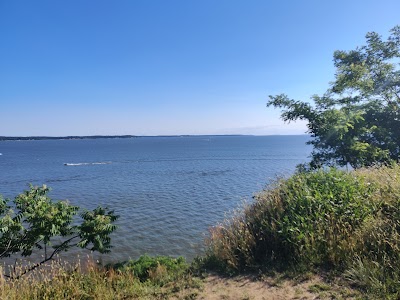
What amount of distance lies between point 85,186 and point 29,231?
91.2 feet

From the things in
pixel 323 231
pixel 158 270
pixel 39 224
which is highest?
pixel 323 231

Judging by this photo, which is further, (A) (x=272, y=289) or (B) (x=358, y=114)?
(B) (x=358, y=114)

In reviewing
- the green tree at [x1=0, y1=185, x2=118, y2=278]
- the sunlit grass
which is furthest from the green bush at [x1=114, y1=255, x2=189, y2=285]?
the green tree at [x1=0, y1=185, x2=118, y2=278]

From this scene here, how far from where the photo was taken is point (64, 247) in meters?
9.47

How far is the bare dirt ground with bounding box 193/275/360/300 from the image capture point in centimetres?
424

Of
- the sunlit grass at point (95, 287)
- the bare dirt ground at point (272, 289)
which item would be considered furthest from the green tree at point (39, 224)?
the bare dirt ground at point (272, 289)

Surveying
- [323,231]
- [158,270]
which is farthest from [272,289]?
[158,270]

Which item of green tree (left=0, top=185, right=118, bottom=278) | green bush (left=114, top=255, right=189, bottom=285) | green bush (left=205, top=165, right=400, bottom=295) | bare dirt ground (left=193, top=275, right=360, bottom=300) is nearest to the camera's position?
bare dirt ground (left=193, top=275, right=360, bottom=300)

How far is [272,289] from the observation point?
15.2ft

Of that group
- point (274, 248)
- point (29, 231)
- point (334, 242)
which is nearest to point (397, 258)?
point (334, 242)

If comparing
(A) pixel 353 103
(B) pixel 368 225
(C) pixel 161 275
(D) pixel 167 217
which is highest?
(A) pixel 353 103

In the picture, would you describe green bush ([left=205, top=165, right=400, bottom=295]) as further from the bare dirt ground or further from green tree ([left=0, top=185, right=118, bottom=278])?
green tree ([left=0, top=185, right=118, bottom=278])

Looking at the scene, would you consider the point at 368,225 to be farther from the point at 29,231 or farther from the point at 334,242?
the point at 29,231

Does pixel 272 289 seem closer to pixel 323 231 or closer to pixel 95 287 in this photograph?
pixel 323 231
